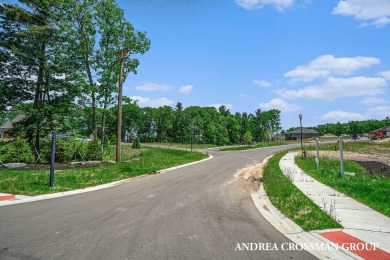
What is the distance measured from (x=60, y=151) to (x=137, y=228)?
56.3ft

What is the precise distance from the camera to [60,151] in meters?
19.6

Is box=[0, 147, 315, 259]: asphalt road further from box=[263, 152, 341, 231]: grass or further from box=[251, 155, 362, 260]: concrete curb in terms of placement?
box=[263, 152, 341, 231]: grass

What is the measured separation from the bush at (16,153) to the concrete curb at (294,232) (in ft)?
57.3

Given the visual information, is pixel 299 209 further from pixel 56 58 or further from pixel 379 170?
pixel 56 58

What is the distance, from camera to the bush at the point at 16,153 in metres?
16.9

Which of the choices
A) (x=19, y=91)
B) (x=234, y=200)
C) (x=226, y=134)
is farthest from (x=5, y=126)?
(x=234, y=200)

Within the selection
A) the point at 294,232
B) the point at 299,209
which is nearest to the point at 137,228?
the point at 294,232

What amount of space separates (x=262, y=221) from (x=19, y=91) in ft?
80.0

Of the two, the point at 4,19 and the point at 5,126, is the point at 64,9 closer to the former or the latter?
the point at 4,19

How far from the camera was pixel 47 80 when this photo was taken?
22031mm

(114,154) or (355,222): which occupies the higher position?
(114,154)

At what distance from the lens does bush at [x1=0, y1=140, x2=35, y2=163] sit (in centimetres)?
1691

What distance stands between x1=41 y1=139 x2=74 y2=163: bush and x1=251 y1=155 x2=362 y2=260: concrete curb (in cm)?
1722

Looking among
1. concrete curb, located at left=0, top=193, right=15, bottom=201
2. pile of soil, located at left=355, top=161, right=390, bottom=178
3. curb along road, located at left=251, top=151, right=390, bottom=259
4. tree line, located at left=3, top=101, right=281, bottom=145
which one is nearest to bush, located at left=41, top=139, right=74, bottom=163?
concrete curb, located at left=0, top=193, right=15, bottom=201
